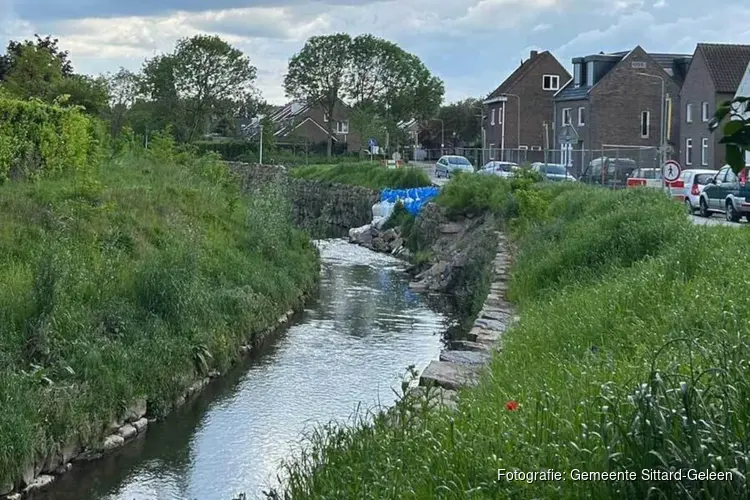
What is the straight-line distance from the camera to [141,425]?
1294 cm

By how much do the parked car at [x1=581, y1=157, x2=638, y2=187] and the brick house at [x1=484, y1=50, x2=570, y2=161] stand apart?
31.7m

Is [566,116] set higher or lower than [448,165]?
higher

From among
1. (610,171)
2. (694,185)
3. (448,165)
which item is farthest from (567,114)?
(694,185)

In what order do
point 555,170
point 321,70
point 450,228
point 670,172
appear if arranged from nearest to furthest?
1. point 670,172
2. point 450,228
3. point 555,170
4. point 321,70

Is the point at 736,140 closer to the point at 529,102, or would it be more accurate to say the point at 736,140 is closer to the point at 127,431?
the point at 127,431

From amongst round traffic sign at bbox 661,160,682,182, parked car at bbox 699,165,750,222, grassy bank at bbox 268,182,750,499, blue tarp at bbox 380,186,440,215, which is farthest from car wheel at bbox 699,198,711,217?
grassy bank at bbox 268,182,750,499

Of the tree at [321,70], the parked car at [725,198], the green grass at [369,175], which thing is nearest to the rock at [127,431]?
the parked car at [725,198]

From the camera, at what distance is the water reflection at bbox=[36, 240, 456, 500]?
11078mm

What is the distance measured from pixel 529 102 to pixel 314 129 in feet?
97.0

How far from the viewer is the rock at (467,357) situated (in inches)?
442

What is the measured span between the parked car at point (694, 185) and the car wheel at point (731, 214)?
2886 millimetres

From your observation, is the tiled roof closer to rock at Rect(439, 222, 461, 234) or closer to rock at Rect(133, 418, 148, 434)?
rock at Rect(439, 222, 461, 234)

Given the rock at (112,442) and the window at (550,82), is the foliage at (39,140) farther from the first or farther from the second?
the window at (550,82)

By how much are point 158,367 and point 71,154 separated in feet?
33.0
